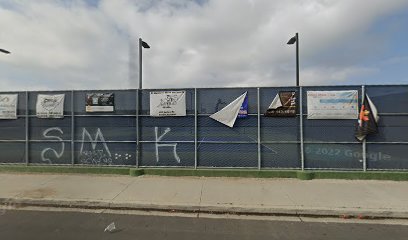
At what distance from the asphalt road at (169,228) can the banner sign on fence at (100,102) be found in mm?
4275

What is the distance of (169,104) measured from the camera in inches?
366

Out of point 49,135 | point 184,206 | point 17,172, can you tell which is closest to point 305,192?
point 184,206

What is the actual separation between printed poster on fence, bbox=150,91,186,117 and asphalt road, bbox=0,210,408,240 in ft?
13.1

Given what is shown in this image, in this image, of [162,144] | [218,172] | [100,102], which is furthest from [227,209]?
[100,102]

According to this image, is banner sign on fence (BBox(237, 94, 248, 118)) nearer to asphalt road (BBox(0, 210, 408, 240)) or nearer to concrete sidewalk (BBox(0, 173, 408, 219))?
concrete sidewalk (BBox(0, 173, 408, 219))

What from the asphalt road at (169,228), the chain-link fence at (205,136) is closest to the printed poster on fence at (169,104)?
the chain-link fence at (205,136)

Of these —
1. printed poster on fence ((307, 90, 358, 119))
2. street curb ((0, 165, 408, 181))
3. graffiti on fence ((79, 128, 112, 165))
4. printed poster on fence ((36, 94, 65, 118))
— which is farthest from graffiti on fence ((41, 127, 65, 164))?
printed poster on fence ((307, 90, 358, 119))

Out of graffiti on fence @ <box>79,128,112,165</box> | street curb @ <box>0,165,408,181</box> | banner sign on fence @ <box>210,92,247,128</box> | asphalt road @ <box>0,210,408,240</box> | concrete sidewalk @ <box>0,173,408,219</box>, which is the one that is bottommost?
asphalt road @ <box>0,210,408,240</box>

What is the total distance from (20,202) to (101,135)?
11.0ft

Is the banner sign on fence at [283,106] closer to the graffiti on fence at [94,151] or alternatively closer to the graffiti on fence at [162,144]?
the graffiti on fence at [162,144]

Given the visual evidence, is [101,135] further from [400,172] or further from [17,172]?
[400,172]

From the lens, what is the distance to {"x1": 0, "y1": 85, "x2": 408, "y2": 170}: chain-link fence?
8719 millimetres

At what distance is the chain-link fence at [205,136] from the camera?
28.6ft

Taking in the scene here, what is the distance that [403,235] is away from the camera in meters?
5.00
